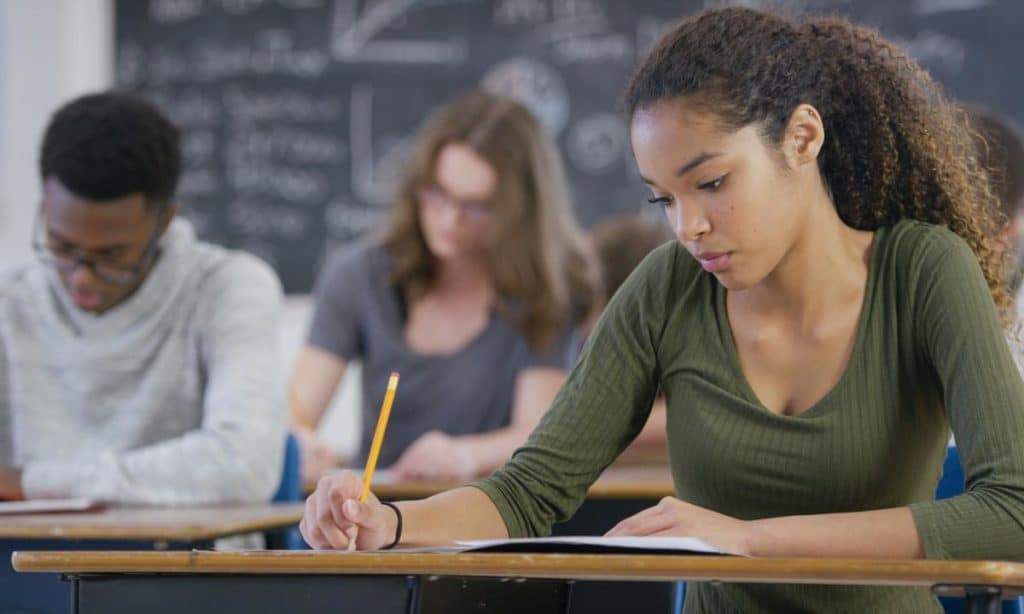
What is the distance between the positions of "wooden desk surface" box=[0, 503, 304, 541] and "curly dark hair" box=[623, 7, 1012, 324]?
28.9 inches

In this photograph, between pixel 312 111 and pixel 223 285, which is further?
pixel 312 111

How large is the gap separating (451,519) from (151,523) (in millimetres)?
526

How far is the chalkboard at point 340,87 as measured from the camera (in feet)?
13.9

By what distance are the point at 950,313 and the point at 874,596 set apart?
30 cm

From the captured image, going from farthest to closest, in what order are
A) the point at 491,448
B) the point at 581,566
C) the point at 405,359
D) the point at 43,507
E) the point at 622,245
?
the point at 622,245 < the point at 405,359 < the point at 491,448 < the point at 43,507 < the point at 581,566

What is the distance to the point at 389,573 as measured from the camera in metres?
1.10

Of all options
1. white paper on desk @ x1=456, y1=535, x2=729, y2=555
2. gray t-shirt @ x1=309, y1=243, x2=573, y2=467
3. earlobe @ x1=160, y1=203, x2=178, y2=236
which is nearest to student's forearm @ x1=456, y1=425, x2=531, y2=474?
gray t-shirt @ x1=309, y1=243, x2=573, y2=467

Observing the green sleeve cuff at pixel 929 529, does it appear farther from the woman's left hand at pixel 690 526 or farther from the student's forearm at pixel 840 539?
the woman's left hand at pixel 690 526

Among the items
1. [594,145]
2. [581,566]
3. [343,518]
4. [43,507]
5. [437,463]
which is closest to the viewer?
[581,566]

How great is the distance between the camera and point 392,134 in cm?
437

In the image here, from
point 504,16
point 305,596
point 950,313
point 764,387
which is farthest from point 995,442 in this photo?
point 504,16

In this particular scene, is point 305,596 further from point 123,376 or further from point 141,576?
point 123,376

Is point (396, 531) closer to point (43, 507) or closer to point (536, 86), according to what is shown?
point (43, 507)

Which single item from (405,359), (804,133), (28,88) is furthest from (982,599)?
(28,88)
